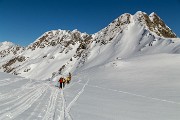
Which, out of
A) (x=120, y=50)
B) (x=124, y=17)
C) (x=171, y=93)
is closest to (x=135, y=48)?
(x=120, y=50)

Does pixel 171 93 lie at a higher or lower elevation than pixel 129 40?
lower

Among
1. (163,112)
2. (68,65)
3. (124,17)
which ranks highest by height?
(124,17)

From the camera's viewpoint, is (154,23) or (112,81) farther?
(154,23)

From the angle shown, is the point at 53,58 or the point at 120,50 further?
the point at 53,58

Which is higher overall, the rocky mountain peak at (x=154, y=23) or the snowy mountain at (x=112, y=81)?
the rocky mountain peak at (x=154, y=23)

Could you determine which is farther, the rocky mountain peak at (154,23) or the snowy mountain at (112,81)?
the rocky mountain peak at (154,23)

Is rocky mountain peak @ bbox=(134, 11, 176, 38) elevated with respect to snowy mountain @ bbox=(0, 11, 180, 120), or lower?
elevated

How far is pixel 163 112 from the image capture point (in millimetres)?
14688

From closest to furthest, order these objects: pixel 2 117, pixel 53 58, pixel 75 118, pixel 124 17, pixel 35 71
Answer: pixel 2 117
pixel 75 118
pixel 124 17
pixel 35 71
pixel 53 58

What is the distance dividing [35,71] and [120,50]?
69.8 meters

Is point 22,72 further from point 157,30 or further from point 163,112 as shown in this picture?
point 163,112

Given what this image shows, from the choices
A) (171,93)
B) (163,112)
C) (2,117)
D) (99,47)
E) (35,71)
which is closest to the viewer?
(2,117)

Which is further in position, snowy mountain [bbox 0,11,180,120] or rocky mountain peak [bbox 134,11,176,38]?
rocky mountain peak [bbox 134,11,176,38]

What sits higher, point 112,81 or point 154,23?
point 154,23
